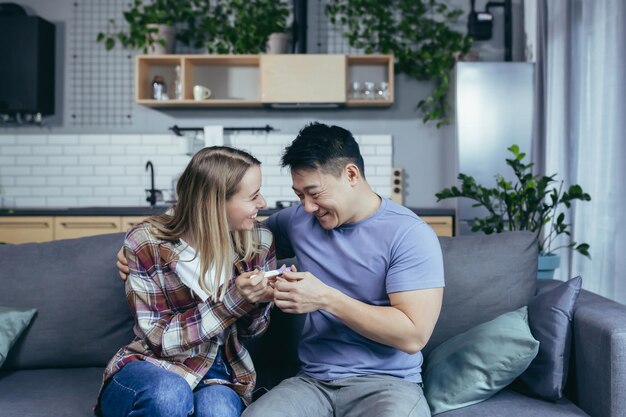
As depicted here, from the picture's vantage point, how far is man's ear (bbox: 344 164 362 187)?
179 cm

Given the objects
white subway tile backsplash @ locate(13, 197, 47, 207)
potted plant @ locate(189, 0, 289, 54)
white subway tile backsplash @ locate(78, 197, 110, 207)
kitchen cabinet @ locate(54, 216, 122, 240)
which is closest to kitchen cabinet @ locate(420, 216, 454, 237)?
potted plant @ locate(189, 0, 289, 54)

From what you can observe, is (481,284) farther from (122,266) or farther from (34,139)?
(34,139)

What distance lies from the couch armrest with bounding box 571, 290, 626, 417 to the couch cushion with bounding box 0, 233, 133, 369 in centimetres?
138

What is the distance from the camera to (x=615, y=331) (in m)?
1.63

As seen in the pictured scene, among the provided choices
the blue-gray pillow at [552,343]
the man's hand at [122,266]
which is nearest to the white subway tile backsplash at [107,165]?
the man's hand at [122,266]

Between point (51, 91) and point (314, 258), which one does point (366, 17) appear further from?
point (314, 258)

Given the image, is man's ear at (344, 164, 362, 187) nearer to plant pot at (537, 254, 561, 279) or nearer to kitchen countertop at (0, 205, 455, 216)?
plant pot at (537, 254, 561, 279)

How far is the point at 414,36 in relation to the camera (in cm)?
493

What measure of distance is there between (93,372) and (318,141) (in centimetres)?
105

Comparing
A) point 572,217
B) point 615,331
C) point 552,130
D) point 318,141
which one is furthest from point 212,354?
point 552,130

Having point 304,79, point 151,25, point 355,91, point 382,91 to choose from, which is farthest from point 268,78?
point 151,25

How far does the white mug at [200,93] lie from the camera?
4.69 meters

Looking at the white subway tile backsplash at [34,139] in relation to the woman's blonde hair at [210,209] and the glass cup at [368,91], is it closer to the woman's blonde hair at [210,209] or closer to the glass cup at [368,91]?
the glass cup at [368,91]

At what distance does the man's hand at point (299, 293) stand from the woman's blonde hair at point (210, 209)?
251 millimetres
